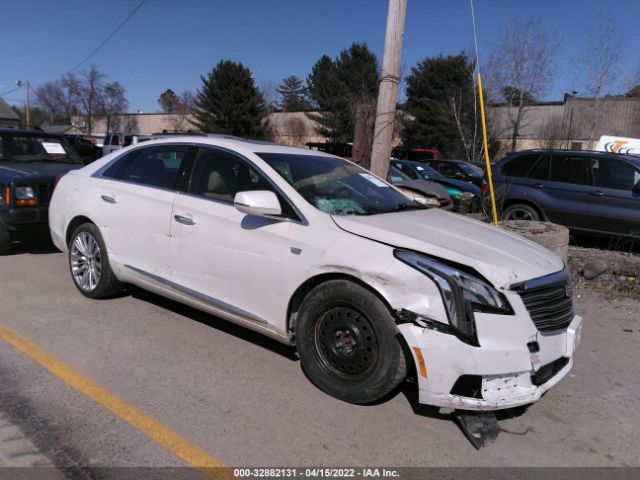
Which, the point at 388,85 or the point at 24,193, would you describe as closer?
the point at 24,193

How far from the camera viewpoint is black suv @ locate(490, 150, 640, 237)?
25.9 feet

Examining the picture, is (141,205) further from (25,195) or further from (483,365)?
(483,365)

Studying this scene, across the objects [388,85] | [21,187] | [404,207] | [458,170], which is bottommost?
[21,187]

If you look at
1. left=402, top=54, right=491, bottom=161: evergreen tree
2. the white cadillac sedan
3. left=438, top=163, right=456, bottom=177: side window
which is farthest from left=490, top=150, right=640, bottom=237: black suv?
left=402, top=54, right=491, bottom=161: evergreen tree

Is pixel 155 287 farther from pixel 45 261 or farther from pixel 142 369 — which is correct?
pixel 45 261

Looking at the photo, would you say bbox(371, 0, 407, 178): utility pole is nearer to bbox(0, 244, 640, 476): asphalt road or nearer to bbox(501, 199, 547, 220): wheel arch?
bbox(501, 199, 547, 220): wheel arch

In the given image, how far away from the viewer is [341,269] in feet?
10.4

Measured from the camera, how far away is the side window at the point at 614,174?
7.92 metres

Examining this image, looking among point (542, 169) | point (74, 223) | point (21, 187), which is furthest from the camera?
point (542, 169)

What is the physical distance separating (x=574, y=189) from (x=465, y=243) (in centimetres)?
614

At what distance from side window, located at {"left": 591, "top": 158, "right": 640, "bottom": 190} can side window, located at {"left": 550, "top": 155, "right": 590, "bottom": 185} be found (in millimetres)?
133

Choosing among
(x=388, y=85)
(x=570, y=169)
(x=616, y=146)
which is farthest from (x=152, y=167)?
(x=616, y=146)

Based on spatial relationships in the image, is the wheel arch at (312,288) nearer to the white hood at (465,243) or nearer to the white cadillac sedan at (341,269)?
the white cadillac sedan at (341,269)

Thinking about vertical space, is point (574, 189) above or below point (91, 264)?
above
